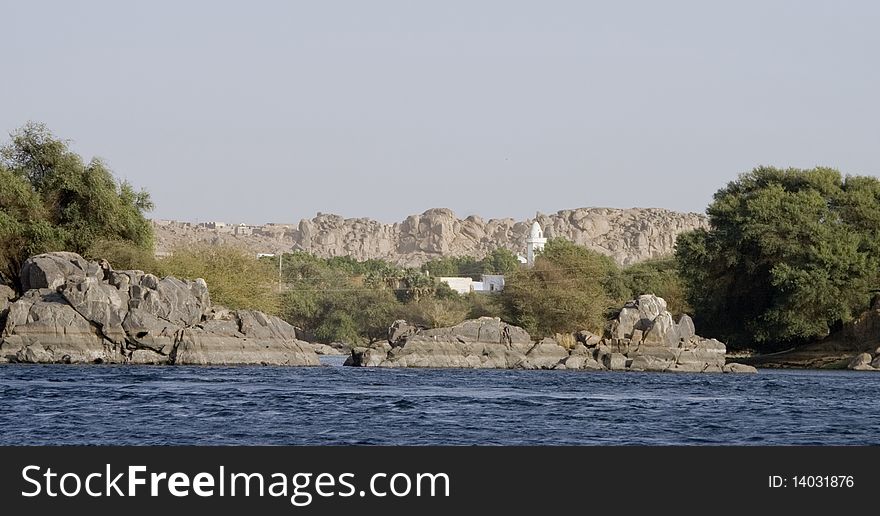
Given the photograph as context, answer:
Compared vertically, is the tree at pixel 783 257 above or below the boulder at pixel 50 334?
above

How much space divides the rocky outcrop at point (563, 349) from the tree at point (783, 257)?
563 cm

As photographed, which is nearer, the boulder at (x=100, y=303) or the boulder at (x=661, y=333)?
the boulder at (x=100, y=303)

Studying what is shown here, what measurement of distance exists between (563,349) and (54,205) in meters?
22.6

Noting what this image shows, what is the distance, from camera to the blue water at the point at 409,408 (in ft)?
92.3

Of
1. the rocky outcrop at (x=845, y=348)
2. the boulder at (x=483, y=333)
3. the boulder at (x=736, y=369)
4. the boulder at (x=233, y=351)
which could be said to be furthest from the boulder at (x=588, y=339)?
the boulder at (x=233, y=351)

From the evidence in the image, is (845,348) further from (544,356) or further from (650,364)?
(544,356)

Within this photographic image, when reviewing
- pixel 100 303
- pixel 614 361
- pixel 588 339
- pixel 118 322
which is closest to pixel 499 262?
pixel 588 339

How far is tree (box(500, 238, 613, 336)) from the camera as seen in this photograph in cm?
7600

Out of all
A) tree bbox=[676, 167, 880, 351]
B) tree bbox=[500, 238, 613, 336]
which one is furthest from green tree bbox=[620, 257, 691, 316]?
tree bbox=[676, 167, 880, 351]

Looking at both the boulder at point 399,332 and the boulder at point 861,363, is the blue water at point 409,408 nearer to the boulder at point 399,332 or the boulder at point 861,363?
the boulder at point 399,332

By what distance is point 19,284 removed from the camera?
6159 centimetres
